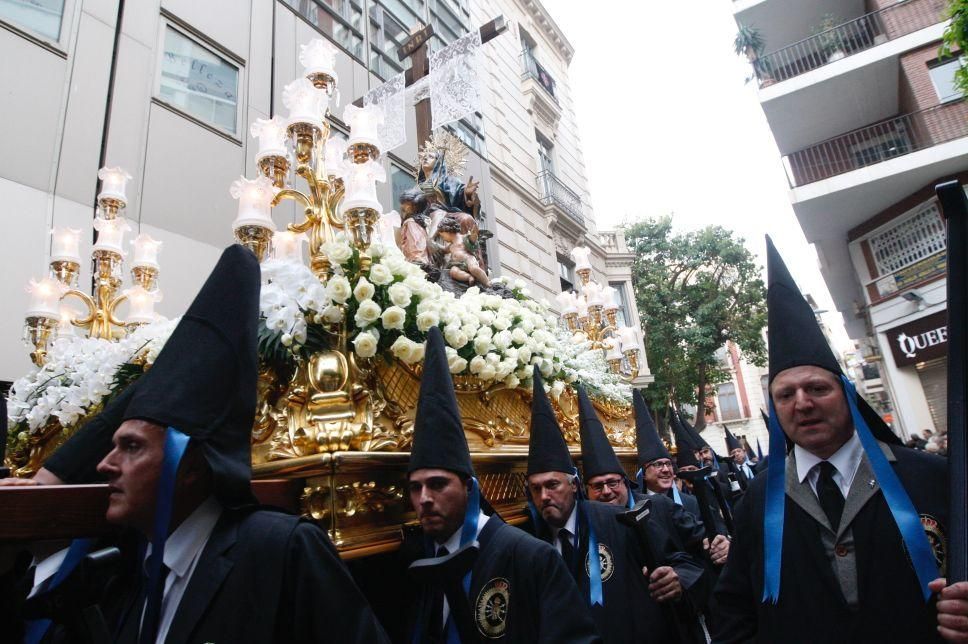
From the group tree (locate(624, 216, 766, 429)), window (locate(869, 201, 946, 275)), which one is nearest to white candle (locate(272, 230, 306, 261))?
window (locate(869, 201, 946, 275))

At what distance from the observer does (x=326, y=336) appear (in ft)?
8.82

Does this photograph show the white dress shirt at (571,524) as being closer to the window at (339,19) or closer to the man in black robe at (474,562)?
the man in black robe at (474,562)

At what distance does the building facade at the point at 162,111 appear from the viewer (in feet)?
19.8

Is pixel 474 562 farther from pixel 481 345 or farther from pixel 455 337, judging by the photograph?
pixel 481 345

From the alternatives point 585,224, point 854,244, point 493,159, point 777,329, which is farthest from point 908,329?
point 777,329

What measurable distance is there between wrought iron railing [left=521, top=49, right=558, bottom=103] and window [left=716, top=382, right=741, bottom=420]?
28468mm

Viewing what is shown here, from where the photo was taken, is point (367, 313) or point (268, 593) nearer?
point (268, 593)

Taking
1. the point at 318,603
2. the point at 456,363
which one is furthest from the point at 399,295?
the point at 318,603

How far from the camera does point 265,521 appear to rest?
1.46m

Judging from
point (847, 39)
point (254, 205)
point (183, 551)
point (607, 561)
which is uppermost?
point (847, 39)

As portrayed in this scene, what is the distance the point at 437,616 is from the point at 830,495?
58.7 inches

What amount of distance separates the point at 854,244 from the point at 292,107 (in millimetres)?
16412

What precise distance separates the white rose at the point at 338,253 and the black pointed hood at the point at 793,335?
6.15 ft

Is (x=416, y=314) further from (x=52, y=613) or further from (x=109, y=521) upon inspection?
(x=52, y=613)
